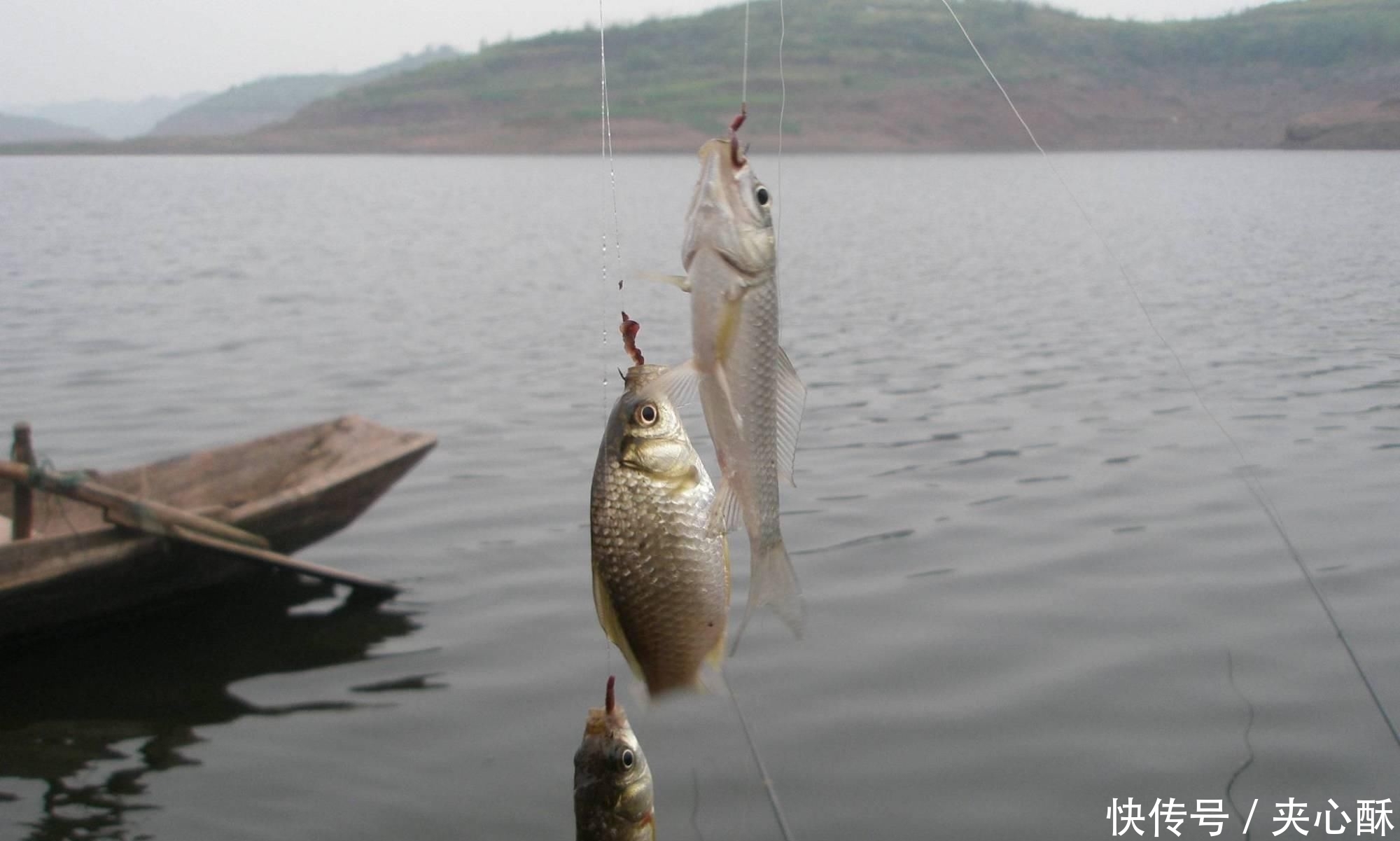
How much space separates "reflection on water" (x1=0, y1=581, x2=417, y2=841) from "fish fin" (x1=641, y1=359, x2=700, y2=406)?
20.8 feet

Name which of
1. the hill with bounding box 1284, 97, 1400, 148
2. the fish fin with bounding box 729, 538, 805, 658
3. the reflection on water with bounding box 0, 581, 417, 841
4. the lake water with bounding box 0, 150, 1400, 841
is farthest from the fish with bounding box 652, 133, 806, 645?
the hill with bounding box 1284, 97, 1400, 148

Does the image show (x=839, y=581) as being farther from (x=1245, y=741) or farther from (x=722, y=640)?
(x=722, y=640)

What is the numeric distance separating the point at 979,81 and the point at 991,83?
5.93 m

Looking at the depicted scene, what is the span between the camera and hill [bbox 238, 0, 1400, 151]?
42.8 meters

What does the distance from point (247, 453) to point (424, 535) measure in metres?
1.62

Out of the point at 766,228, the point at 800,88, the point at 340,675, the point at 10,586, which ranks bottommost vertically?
the point at 340,675

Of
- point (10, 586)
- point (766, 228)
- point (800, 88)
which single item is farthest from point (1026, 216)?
point (766, 228)

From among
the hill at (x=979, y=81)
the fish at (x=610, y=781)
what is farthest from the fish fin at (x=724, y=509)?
the hill at (x=979, y=81)

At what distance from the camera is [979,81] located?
5838 centimetres

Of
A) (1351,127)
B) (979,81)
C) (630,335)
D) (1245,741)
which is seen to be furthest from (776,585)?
(979,81)

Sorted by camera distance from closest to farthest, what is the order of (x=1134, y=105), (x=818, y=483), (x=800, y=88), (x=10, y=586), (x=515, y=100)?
(x=10, y=586) → (x=818, y=483) → (x=1134, y=105) → (x=800, y=88) → (x=515, y=100)

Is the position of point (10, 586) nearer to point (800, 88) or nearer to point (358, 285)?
point (358, 285)

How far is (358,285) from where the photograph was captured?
3025cm

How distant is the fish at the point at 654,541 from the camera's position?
7.18 ft
